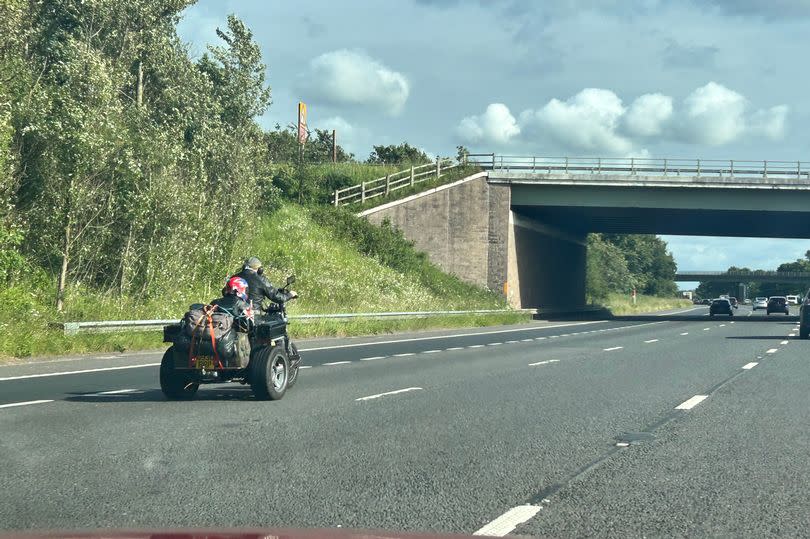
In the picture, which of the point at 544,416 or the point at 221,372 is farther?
the point at 221,372

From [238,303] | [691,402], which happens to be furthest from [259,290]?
[691,402]

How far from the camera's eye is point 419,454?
27.3ft

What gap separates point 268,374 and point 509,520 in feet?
21.1

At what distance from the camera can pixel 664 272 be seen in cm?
16200

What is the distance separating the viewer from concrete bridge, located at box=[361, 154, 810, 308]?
163ft

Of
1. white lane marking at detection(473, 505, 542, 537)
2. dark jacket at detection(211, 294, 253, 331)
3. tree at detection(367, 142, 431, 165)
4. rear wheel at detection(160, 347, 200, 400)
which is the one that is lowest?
white lane marking at detection(473, 505, 542, 537)

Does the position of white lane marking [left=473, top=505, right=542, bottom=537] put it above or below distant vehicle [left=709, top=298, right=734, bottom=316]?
below

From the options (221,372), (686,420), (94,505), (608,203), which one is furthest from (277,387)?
(608,203)

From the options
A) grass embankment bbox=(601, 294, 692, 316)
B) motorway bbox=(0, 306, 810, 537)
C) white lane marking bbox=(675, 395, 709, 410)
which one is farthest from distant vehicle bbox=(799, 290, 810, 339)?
grass embankment bbox=(601, 294, 692, 316)

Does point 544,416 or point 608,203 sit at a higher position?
point 608,203

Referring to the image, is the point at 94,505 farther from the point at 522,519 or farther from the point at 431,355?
the point at 431,355

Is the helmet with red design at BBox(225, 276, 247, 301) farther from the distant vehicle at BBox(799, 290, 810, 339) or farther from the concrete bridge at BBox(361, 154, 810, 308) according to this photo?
the concrete bridge at BBox(361, 154, 810, 308)

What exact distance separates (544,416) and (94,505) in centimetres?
591

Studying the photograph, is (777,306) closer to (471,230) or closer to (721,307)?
(721,307)
